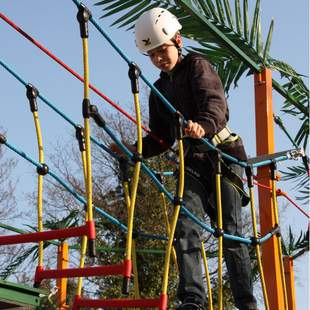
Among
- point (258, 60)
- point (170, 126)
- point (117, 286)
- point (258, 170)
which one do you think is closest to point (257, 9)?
point (258, 60)

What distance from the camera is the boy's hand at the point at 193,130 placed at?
311cm

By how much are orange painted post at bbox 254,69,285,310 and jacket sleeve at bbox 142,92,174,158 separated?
30.0 inches

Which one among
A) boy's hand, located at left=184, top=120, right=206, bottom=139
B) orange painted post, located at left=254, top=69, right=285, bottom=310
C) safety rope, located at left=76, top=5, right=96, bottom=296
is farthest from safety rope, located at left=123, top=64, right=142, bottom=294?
orange painted post, located at left=254, top=69, right=285, bottom=310

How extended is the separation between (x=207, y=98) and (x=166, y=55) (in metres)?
0.34

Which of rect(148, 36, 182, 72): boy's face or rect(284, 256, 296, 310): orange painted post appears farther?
rect(284, 256, 296, 310): orange painted post

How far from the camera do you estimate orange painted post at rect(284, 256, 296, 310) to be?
5203mm

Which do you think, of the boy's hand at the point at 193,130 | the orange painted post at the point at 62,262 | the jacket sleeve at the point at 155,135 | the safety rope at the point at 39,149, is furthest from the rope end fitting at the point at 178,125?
the orange painted post at the point at 62,262

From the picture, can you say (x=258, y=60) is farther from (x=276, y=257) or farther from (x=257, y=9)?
(x=276, y=257)

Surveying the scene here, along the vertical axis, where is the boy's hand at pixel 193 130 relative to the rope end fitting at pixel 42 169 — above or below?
above

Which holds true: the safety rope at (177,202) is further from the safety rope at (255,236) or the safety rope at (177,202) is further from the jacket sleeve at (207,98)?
the safety rope at (255,236)

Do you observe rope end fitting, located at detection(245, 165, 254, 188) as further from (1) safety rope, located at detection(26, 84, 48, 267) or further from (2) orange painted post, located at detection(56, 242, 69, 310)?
(2) orange painted post, located at detection(56, 242, 69, 310)

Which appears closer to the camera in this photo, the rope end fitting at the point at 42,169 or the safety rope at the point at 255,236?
the rope end fitting at the point at 42,169

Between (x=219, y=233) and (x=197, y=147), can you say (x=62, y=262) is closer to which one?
(x=197, y=147)

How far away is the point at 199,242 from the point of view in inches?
137
